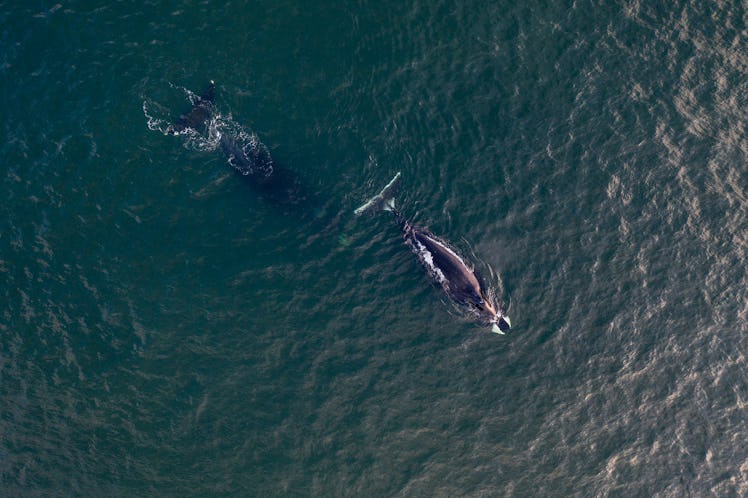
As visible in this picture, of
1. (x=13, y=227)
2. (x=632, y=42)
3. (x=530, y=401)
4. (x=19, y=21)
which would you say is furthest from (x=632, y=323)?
(x=19, y=21)

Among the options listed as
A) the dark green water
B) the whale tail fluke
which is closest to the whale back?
the dark green water

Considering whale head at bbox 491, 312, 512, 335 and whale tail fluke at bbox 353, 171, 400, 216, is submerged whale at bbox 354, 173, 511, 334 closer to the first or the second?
whale head at bbox 491, 312, 512, 335

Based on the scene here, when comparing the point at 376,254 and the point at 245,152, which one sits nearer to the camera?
the point at 376,254

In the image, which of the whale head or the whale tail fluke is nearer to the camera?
the whale head

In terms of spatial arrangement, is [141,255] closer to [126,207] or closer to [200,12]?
[126,207]

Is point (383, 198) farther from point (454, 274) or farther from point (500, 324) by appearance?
point (500, 324)

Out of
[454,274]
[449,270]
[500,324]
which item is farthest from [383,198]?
[500,324]
